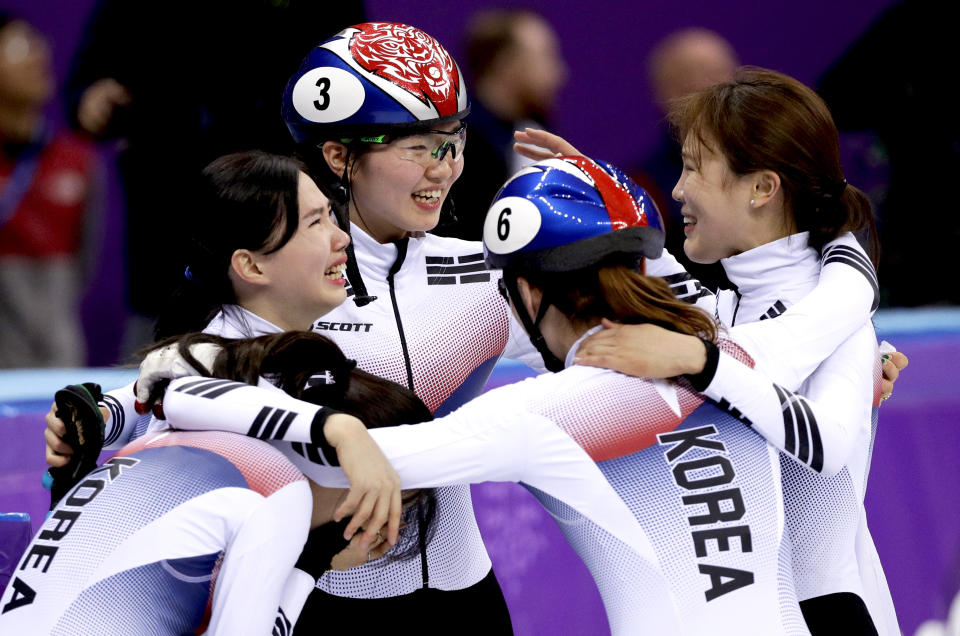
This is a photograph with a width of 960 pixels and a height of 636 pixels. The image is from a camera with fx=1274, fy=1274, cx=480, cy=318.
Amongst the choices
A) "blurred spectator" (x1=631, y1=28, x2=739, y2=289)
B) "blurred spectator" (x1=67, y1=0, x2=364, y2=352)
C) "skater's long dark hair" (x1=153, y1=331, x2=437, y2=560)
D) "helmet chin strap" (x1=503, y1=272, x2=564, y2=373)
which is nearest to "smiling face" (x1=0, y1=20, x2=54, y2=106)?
"blurred spectator" (x1=67, y1=0, x2=364, y2=352)

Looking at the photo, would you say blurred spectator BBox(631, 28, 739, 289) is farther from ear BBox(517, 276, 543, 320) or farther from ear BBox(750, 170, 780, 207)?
ear BBox(517, 276, 543, 320)

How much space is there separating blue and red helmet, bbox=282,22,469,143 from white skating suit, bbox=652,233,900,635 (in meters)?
0.94

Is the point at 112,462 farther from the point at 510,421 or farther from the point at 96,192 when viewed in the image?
the point at 96,192

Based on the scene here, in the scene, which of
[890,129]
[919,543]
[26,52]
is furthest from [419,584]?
[890,129]

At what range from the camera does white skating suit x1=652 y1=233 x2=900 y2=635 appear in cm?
294

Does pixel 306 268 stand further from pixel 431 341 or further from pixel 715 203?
pixel 715 203

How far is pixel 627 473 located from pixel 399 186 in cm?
115

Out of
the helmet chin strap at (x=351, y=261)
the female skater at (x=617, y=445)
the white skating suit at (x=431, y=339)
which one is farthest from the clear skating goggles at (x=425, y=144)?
the female skater at (x=617, y=445)

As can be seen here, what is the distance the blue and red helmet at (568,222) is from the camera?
2.84 m

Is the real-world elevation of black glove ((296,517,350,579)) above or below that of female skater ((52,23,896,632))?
below

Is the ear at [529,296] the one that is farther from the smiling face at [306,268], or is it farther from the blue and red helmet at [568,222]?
the smiling face at [306,268]

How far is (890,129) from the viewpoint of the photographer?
27.0 ft

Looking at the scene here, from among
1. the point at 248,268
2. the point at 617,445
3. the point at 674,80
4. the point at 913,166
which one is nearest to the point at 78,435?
the point at 248,268

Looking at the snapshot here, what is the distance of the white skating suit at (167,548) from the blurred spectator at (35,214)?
16.2 ft
